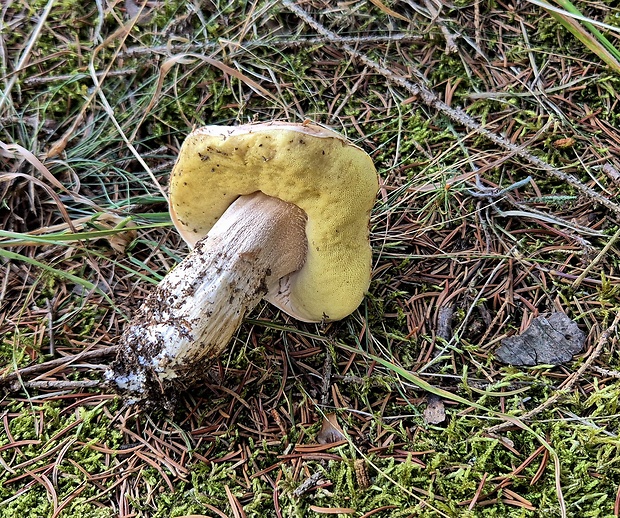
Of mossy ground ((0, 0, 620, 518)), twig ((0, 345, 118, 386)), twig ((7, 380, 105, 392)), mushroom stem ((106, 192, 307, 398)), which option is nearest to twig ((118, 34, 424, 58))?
mossy ground ((0, 0, 620, 518))

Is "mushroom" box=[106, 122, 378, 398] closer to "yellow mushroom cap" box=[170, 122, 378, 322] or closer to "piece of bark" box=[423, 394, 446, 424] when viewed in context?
"yellow mushroom cap" box=[170, 122, 378, 322]

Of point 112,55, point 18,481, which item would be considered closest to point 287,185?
point 18,481

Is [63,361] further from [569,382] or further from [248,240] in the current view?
[569,382]

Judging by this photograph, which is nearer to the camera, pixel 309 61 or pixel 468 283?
pixel 468 283

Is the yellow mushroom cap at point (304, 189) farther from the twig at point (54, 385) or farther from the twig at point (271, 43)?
the twig at point (271, 43)

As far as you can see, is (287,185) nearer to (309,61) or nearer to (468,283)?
(468,283)

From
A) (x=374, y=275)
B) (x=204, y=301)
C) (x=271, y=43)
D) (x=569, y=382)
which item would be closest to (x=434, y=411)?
(x=569, y=382)
